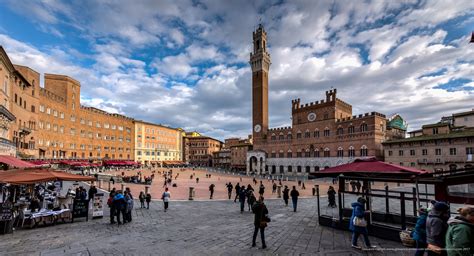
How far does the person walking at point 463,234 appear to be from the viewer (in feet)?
11.3

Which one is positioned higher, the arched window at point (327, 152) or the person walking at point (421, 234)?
the arched window at point (327, 152)

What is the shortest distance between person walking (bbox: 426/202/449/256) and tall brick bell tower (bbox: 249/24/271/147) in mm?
56483

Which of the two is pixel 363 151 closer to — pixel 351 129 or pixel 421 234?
pixel 351 129

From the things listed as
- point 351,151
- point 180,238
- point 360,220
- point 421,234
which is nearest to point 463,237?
point 421,234

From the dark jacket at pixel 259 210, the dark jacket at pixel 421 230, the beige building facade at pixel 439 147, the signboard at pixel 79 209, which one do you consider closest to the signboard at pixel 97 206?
the signboard at pixel 79 209

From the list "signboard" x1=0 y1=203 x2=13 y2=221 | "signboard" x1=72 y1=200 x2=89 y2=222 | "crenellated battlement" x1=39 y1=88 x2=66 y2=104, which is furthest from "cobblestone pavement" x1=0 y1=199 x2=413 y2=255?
"crenellated battlement" x1=39 y1=88 x2=66 y2=104

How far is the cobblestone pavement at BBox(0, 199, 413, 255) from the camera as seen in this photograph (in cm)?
695

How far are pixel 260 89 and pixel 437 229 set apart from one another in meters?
59.1

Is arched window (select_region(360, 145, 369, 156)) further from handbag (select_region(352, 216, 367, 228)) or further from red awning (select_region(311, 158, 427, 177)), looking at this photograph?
handbag (select_region(352, 216, 367, 228))

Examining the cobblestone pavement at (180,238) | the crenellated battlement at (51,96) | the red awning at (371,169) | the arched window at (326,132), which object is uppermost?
the crenellated battlement at (51,96)

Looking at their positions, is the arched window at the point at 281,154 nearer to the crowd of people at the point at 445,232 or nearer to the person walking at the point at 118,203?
the person walking at the point at 118,203

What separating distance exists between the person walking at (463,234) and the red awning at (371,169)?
3.99 m

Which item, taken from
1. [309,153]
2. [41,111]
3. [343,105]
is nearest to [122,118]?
[41,111]

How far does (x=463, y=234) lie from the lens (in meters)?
3.44
